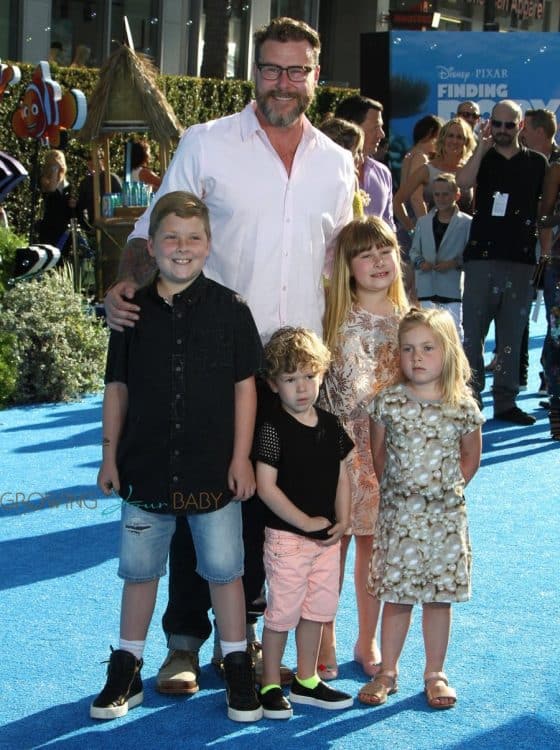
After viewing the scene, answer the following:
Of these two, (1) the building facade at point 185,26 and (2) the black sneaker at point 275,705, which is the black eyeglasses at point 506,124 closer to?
(2) the black sneaker at point 275,705

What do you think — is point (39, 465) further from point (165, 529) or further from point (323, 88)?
point (323, 88)

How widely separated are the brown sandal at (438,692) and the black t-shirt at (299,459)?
63cm

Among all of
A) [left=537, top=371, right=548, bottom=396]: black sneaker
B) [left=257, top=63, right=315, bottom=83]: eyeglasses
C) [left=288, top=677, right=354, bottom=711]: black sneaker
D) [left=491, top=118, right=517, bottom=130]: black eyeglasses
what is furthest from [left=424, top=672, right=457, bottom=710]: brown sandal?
[left=537, top=371, right=548, bottom=396]: black sneaker

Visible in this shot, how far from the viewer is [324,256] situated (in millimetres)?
4559

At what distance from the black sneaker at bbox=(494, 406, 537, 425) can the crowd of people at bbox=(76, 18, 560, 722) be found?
15.7ft

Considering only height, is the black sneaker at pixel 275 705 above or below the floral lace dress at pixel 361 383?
below

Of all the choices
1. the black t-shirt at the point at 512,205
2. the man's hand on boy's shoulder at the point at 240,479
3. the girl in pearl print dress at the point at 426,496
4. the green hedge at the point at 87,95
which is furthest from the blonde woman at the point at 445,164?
the man's hand on boy's shoulder at the point at 240,479

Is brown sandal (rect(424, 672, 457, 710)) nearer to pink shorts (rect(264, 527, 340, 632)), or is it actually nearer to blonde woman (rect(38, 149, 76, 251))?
pink shorts (rect(264, 527, 340, 632))

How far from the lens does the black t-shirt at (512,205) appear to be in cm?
904

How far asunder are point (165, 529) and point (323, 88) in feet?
58.9

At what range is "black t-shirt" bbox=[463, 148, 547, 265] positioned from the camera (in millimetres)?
9039

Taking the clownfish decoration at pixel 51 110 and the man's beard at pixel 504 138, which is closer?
the man's beard at pixel 504 138

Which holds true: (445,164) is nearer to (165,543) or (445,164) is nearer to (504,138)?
(504,138)

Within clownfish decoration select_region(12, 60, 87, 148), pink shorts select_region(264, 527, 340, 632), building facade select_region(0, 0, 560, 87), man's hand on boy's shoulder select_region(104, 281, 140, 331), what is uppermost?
building facade select_region(0, 0, 560, 87)
